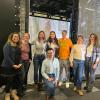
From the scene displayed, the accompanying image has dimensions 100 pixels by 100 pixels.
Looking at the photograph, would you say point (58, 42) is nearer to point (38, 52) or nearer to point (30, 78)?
point (38, 52)

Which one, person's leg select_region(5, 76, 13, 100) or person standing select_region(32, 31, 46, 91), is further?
person standing select_region(32, 31, 46, 91)

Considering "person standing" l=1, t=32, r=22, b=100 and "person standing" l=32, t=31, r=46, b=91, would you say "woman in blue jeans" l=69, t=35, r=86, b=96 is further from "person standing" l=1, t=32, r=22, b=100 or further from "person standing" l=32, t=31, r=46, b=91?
"person standing" l=1, t=32, r=22, b=100

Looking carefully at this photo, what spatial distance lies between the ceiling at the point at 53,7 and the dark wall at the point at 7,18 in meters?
0.54

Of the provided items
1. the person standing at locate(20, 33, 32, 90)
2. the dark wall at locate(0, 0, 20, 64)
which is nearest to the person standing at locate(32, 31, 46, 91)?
the person standing at locate(20, 33, 32, 90)

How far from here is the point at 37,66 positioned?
5.86m

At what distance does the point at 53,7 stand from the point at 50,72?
2.10 meters

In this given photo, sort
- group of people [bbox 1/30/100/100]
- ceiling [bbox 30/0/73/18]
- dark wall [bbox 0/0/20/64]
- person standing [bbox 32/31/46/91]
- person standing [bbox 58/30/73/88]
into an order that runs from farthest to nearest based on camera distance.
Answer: ceiling [bbox 30/0/73/18] < person standing [bbox 58/30/73/88] < dark wall [bbox 0/0/20/64] < person standing [bbox 32/31/46/91] < group of people [bbox 1/30/100/100]

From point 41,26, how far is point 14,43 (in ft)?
5.46

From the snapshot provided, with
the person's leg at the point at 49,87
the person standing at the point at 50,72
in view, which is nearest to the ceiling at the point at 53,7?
the person standing at the point at 50,72

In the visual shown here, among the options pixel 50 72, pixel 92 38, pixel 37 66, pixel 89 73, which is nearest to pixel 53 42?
pixel 37 66

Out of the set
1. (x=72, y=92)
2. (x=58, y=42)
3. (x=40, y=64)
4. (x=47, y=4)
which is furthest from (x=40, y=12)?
(x=72, y=92)

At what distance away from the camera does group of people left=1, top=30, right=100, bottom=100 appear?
5055 millimetres

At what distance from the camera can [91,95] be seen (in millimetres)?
5797

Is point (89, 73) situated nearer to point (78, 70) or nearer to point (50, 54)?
point (78, 70)
